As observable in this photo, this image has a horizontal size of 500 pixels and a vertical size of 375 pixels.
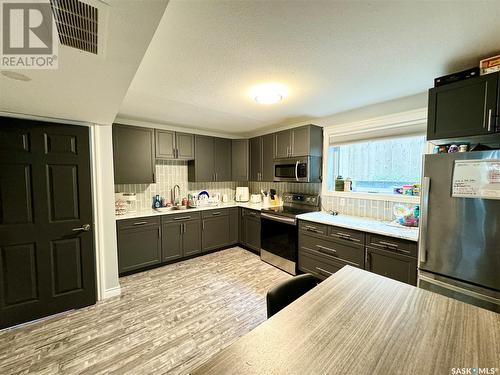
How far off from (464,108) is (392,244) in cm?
132

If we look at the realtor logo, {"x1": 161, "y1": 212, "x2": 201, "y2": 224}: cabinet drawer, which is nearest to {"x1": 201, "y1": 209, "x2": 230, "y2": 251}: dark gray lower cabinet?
{"x1": 161, "y1": 212, "x2": 201, "y2": 224}: cabinet drawer

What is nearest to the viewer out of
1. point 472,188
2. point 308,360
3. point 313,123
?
point 308,360

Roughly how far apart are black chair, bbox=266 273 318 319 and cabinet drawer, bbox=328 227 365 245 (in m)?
1.23

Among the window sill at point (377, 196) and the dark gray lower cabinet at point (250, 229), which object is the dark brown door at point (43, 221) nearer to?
the dark gray lower cabinet at point (250, 229)

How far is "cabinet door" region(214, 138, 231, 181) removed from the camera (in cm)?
421

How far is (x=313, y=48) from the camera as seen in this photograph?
144 cm

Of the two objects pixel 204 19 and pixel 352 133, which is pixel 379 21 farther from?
pixel 352 133

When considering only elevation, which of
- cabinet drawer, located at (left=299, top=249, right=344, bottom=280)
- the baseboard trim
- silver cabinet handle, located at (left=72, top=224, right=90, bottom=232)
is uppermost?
silver cabinet handle, located at (left=72, top=224, right=90, bottom=232)

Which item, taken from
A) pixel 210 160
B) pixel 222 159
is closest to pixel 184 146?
pixel 210 160

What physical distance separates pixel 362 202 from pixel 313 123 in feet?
4.78

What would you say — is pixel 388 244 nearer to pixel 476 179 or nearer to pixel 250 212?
pixel 476 179

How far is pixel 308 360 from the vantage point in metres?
0.77

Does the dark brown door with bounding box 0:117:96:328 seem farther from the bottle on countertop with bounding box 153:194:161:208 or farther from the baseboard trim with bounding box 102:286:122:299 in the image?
the bottle on countertop with bounding box 153:194:161:208

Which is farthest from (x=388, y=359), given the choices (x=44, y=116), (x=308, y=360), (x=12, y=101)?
(x=44, y=116)
